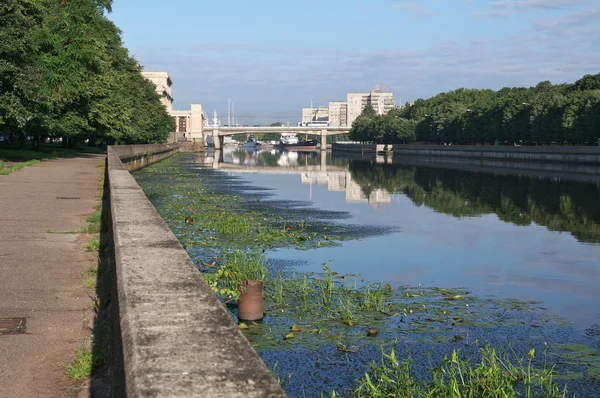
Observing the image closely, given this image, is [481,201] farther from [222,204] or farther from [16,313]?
[16,313]

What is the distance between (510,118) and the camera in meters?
101

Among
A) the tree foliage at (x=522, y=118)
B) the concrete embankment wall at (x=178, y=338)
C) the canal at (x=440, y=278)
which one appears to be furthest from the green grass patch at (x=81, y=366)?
the tree foliage at (x=522, y=118)

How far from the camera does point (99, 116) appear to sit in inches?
2094

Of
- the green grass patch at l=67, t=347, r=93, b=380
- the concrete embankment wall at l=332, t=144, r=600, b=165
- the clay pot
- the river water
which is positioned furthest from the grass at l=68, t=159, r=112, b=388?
the concrete embankment wall at l=332, t=144, r=600, b=165

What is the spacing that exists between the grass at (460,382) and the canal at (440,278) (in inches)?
11.4

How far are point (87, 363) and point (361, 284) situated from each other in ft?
26.5

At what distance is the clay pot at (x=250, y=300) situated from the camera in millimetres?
10875

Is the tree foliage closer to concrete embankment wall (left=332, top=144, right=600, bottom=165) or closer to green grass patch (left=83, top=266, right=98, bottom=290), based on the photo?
concrete embankment wall (left=332, top=144, right=600, bottom=165)

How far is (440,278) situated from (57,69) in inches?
1333

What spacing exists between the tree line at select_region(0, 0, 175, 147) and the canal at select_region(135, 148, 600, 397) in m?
8.34

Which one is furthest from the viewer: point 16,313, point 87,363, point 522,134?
point 522,134

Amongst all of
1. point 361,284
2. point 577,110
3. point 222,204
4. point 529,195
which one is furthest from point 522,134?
point 361,284

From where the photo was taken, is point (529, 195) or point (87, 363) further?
point (529, 195)

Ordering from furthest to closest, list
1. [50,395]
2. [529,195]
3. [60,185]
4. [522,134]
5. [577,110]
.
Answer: [522,134] < [577,110] < [529,195] < [60,185] < [50,395]
